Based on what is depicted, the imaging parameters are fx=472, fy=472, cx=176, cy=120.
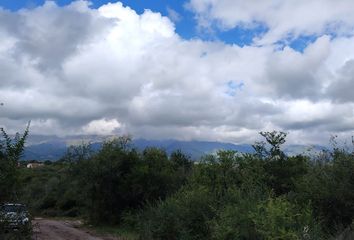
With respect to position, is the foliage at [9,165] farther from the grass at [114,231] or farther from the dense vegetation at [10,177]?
the grass at [114,231]

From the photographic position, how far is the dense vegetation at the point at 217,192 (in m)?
13.5

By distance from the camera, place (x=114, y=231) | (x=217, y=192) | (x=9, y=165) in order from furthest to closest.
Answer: (x=114, y=231), (x=217, y=192), (x=9, y=165)

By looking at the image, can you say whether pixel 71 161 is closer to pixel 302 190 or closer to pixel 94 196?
pixel 94 196

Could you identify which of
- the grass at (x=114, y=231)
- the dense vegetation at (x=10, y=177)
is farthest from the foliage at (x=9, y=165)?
the grass at (x=114, y=231)

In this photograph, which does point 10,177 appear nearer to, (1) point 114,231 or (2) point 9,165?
(2) point 9,165

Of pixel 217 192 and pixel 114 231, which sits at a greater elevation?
pixel 217 192

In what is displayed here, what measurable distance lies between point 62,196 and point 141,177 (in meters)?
21.7

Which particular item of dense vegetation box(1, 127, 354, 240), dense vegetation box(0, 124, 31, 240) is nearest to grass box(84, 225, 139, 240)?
dense vegetation box(1, 127, 354, 240)

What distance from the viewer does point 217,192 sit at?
69.3ft

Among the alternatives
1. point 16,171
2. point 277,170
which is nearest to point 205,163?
point 277,170

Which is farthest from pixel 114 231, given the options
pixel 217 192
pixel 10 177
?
pixel 10 177

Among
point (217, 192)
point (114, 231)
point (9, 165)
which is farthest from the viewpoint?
point (114, 231)

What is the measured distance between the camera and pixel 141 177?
36.3 meters

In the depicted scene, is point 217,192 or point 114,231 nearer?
point 217,192
